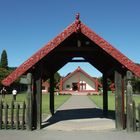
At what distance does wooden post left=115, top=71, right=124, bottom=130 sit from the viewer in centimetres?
1408

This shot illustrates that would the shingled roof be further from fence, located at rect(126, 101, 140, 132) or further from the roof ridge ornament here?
fence, located at rect(126, 101, 140, 132)

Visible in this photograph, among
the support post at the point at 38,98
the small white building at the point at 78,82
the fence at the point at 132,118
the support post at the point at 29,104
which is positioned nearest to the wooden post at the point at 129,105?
the fence at the point at 132,118

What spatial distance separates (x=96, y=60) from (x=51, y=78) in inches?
134

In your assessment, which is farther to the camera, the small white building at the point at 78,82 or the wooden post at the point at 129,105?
the small white building at the point at 78,82

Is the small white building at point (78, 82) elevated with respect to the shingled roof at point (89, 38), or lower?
elevated

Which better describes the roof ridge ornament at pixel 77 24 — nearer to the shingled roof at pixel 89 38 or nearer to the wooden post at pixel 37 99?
the shingled roof at pixel 89 38

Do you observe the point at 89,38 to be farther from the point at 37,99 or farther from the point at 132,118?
the point at 132,118

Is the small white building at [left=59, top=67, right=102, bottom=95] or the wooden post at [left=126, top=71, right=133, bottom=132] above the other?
the small white building at [left=59, top=67, right=102, bottom=95]

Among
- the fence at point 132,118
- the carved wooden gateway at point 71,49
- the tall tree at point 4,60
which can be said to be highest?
the tall tree at point 4,60

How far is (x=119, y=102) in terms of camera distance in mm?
14273

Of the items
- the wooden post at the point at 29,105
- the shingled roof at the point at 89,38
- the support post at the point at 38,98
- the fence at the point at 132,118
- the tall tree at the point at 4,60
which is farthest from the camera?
the tall tree at the point at 4,60

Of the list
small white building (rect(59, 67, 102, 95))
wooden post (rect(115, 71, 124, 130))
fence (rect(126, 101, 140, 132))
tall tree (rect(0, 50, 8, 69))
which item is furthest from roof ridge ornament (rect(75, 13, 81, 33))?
tall tree (rect(0, 50, 8, 69))

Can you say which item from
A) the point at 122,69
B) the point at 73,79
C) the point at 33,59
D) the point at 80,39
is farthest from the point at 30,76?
the point at 73,79

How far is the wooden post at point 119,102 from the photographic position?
1408 centimetres
